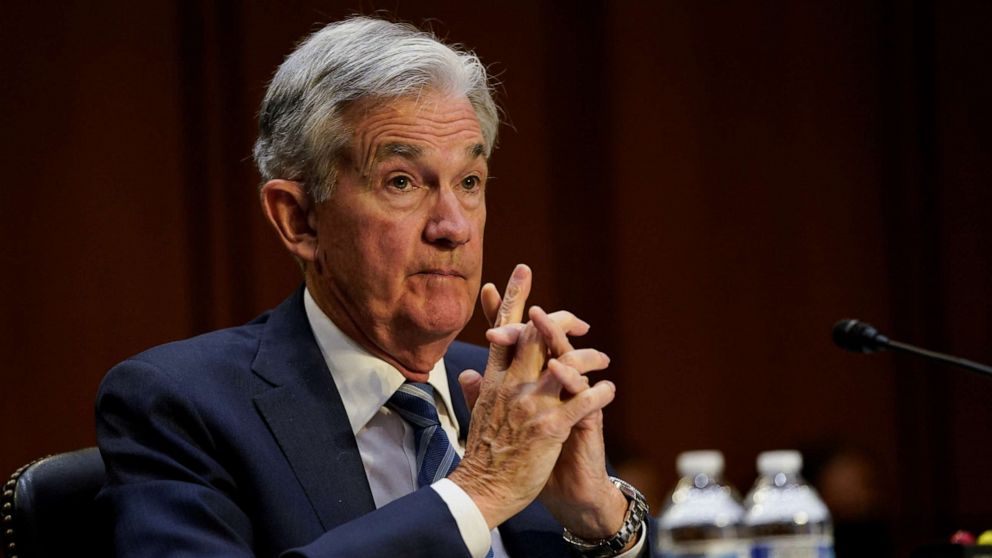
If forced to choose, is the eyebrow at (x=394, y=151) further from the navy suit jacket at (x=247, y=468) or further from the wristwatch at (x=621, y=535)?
the wristwatch at (x=621, y=535)

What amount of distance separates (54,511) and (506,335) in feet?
2.28

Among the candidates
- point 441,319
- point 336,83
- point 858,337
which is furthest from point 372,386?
point 858,337

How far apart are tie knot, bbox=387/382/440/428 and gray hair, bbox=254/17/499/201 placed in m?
0.32

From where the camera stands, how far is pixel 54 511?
176cm

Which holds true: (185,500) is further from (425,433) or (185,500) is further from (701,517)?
(701,517)

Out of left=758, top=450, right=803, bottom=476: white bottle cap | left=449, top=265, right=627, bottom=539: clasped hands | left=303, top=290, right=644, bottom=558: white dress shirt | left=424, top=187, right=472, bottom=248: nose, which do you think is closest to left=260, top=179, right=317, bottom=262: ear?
left=303, top=290, right=644, bottom=558: white dress shirt

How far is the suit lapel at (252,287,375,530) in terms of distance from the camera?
173 centimetres

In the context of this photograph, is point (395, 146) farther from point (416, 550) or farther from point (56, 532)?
point (56, 532)

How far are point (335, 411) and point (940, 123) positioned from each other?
8.39 feet

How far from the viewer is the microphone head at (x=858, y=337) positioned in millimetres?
1595

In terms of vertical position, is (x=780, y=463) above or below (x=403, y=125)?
below

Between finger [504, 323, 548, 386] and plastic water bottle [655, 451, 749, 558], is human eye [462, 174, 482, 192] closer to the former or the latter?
finger [504, 323, 548, 386]

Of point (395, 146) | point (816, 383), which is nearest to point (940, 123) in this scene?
point (816, 383)

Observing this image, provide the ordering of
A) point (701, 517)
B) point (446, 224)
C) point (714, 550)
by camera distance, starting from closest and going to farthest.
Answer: point (714, 550)
point (701, 517)
point (446, 224)
